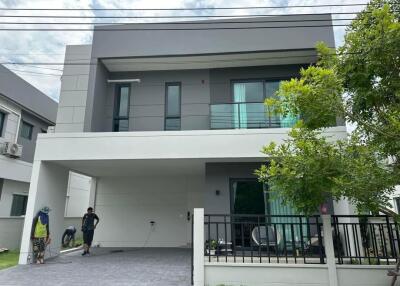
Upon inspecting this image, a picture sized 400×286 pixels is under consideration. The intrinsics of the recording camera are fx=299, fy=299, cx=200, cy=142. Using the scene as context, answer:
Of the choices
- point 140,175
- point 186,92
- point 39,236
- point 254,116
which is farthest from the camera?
point 140,175

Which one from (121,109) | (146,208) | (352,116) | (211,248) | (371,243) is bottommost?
(211,248)

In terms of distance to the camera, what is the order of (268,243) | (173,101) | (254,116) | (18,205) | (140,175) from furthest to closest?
(18,205) < (140,175) < (173,101) < (254,116) < (268,243)

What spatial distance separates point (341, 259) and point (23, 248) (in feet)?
24.8

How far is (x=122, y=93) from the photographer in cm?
1059

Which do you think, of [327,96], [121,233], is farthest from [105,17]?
[121,233]

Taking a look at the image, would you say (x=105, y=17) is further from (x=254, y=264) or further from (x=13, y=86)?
(x=13, y=86)

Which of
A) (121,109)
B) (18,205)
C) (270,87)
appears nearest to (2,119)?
(18,205)

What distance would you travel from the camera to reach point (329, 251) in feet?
17.6

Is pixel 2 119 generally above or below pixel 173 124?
above

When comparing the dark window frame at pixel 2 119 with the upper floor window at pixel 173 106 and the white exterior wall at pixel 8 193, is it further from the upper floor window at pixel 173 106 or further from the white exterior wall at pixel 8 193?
the upper floor window at pixel 173 106

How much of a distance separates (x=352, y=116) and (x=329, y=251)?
8.19 feet

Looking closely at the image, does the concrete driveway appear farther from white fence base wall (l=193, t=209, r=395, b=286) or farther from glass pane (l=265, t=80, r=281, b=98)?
glass pane (l=265, t=80, r=281, b=98)

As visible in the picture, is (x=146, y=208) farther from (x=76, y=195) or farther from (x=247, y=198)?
(x=76, y=195)

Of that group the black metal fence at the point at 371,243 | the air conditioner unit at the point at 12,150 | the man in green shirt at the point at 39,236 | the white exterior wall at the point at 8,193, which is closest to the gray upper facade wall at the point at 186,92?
the man in green shirt at the point at 39,236
